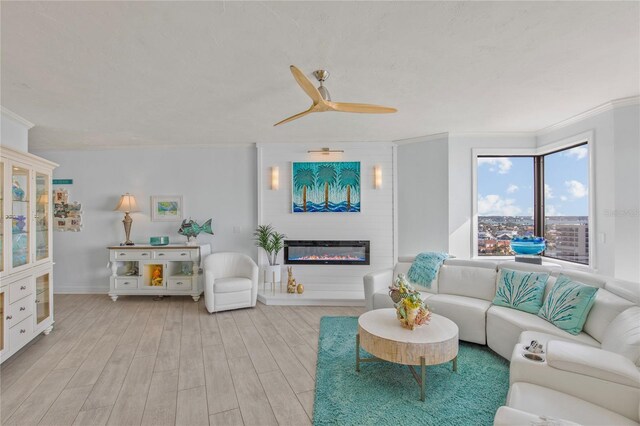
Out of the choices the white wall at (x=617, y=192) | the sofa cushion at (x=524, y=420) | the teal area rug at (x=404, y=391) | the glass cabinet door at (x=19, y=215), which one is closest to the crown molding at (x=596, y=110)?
the white wall at (x=617, y=192)

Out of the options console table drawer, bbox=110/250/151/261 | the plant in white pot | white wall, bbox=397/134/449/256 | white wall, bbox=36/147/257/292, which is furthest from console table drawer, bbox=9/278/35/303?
white wall, bbox=397/134/449/256

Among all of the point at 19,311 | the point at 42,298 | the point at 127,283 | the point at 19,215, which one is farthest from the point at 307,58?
the point at 127,283

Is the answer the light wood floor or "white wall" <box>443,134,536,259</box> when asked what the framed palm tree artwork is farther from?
the light wood floor

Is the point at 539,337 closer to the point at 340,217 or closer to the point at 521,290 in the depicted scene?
the point at 521,290

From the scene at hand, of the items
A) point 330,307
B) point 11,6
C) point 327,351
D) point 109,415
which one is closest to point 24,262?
point 109,415

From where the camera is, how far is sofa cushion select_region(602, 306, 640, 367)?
5.75 ft

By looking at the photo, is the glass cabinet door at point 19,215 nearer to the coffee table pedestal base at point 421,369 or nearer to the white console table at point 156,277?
the white console table at point 156,277

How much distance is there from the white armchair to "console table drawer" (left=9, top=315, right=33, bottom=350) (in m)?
1.73

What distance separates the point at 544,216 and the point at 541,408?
3.69m

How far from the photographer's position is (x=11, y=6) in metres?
1.65

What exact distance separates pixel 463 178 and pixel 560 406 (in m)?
3.41

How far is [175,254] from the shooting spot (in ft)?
15.3

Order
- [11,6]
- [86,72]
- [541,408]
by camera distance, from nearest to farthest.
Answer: [541,408]
[11,6]
[86,72]

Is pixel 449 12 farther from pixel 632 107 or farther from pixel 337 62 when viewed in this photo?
pixel 632 107
